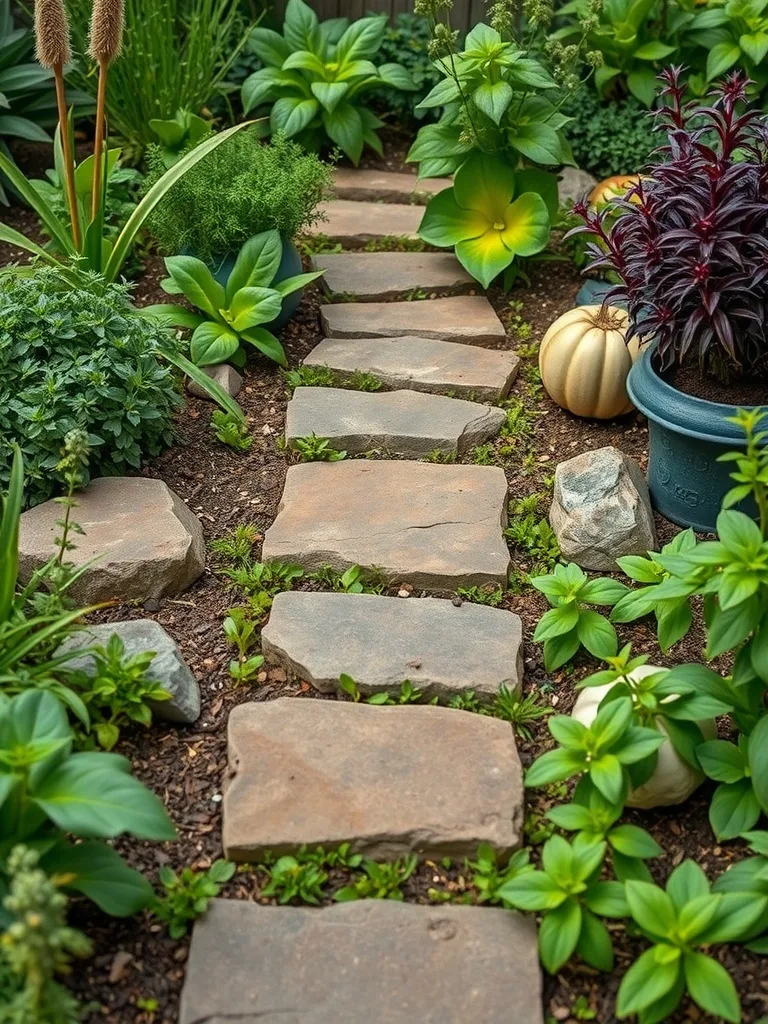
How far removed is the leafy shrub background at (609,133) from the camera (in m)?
5.41

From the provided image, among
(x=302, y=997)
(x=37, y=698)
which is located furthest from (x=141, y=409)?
(x=302, y=997)

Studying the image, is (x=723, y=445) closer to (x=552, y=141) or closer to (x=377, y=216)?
(x=552, y=141)

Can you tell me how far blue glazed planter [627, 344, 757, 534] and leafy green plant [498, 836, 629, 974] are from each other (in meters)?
1.39

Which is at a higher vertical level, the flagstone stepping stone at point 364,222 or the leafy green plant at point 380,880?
the flagstone stepping stone at point 364,222

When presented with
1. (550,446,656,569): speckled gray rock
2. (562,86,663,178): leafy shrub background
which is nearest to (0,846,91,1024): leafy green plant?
(550,446,656,569): speckled gray rock

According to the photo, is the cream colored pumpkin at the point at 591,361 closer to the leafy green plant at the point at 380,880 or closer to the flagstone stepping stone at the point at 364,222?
the flagstone stepping stone at the point at 364,222

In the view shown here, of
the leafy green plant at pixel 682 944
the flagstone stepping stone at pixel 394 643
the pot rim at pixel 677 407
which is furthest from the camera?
the pot rim at pixel 677 407

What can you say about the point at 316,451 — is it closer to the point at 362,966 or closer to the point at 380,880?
the point at 380,880

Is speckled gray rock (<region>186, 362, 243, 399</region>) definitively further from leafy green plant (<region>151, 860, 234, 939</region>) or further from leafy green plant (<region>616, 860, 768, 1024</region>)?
leafy green plant (<region>616, 860, 768, 1024</region>)

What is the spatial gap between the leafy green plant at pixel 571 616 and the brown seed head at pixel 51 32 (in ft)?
7.43

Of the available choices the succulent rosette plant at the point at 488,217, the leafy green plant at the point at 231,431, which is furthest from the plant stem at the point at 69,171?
the succulent rosette plant at the point at 488,217

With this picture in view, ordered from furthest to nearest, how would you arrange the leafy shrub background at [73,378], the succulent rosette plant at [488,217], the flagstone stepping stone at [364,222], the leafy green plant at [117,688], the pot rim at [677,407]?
1. the flagstone stepping stone at [364,222]
2. the succulent rosette plant at [488,217]
3. the leafy shrub background at [73,378]
4. the pot rim at [677,407]
5. the leafy green plant at [117,688]

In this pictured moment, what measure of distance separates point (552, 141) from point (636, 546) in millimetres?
1953

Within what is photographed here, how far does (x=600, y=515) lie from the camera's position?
10.8ft
